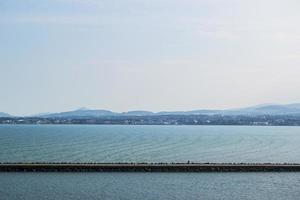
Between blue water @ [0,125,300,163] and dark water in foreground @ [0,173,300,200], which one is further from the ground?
blue water @ [0,125,300,163]

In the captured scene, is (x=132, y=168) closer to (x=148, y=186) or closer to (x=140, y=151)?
(x=148, y=186)

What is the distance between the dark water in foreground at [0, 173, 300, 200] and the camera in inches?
1415

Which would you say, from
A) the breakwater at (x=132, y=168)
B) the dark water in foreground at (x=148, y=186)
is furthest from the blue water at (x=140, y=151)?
the dark water in foreground at (x=148, y=186)

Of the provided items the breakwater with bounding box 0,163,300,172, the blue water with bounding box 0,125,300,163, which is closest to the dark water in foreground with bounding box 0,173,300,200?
the breakwater with bounding box 0,163,300,172

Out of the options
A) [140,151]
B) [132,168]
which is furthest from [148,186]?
[140,151]

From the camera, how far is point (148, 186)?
40.2 metres

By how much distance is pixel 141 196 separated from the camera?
1407 inches

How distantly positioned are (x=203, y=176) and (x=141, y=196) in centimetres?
1216

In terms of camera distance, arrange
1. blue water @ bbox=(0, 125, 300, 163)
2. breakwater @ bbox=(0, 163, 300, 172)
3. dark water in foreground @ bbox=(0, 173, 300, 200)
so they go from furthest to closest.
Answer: blue water @ bbox=(0, 125, 300, 163) < breakwater @ bbox=(0, 163, 300, 172) < dark water in foreground @ bbox=(0, 173, 300, 200)

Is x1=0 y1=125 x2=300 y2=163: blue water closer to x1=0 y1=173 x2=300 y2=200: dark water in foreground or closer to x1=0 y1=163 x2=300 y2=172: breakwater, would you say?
x1=0 y1=163 x2=300 y2=172: breakwater

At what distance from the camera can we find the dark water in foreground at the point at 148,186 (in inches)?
1415

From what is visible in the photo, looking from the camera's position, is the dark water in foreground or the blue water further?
the blue water

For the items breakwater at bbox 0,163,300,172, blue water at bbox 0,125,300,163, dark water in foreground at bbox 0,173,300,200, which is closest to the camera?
dark water in foreground at bbox 0,173,300,200

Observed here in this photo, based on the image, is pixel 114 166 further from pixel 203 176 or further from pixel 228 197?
pixel 228 197
